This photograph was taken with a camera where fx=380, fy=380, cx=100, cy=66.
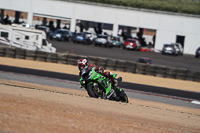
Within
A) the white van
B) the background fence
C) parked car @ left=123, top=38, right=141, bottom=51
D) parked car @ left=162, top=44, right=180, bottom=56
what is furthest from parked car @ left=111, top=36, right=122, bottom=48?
the background fence

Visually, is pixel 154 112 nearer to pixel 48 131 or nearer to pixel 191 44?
pixel 48 131

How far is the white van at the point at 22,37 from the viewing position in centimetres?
2977

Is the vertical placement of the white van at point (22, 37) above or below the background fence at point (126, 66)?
above

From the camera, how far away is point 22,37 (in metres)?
30.0

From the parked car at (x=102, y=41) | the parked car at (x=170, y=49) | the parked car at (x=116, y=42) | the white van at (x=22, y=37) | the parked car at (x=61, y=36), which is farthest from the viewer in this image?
the parked car at (x=116, y=42)

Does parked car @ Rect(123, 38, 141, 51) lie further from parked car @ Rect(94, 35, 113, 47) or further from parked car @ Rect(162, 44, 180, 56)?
parked car @ Rect(162, 44, 180, 56)

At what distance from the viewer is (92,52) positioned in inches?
1538

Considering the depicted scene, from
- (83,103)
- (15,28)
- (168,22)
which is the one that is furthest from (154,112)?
(168,22)

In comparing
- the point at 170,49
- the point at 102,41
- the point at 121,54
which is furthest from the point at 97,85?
the point at 170,49

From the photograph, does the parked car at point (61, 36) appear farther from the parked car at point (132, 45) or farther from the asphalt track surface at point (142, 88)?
the asphalt track surface at point (142, 88)

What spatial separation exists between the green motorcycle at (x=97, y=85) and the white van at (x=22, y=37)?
1911 centimetres

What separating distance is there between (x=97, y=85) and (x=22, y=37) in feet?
65.5

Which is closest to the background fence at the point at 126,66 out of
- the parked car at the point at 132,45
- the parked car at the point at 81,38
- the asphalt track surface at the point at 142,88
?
the asphalt track surface at the point at 142,88

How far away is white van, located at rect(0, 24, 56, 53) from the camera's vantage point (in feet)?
97.7
